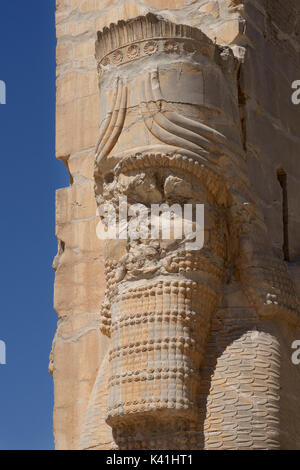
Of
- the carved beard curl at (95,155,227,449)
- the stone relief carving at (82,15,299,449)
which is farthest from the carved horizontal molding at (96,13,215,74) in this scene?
the carved beard curl at (95,155,227,449)

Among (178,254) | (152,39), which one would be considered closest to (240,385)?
(178,254)

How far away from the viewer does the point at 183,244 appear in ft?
33.7

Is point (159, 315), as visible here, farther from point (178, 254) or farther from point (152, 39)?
point (152, 39)

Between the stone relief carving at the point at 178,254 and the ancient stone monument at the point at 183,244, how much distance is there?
12 mm

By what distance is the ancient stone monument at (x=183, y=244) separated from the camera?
9953mm

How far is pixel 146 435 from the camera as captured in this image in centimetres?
991

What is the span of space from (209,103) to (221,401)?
2329 millimetres

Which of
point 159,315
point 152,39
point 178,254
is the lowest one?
point 159,315

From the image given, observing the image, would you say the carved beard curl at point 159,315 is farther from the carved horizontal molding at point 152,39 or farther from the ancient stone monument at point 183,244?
the carved horizontal molding at point 152,39

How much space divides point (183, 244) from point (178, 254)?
0.09 m

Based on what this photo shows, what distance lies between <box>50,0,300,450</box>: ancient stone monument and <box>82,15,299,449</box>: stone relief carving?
0.04 ft

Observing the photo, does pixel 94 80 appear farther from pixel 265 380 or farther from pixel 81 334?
pixel 265 380

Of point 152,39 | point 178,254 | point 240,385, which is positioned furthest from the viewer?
point 152,39

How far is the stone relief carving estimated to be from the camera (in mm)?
9898
